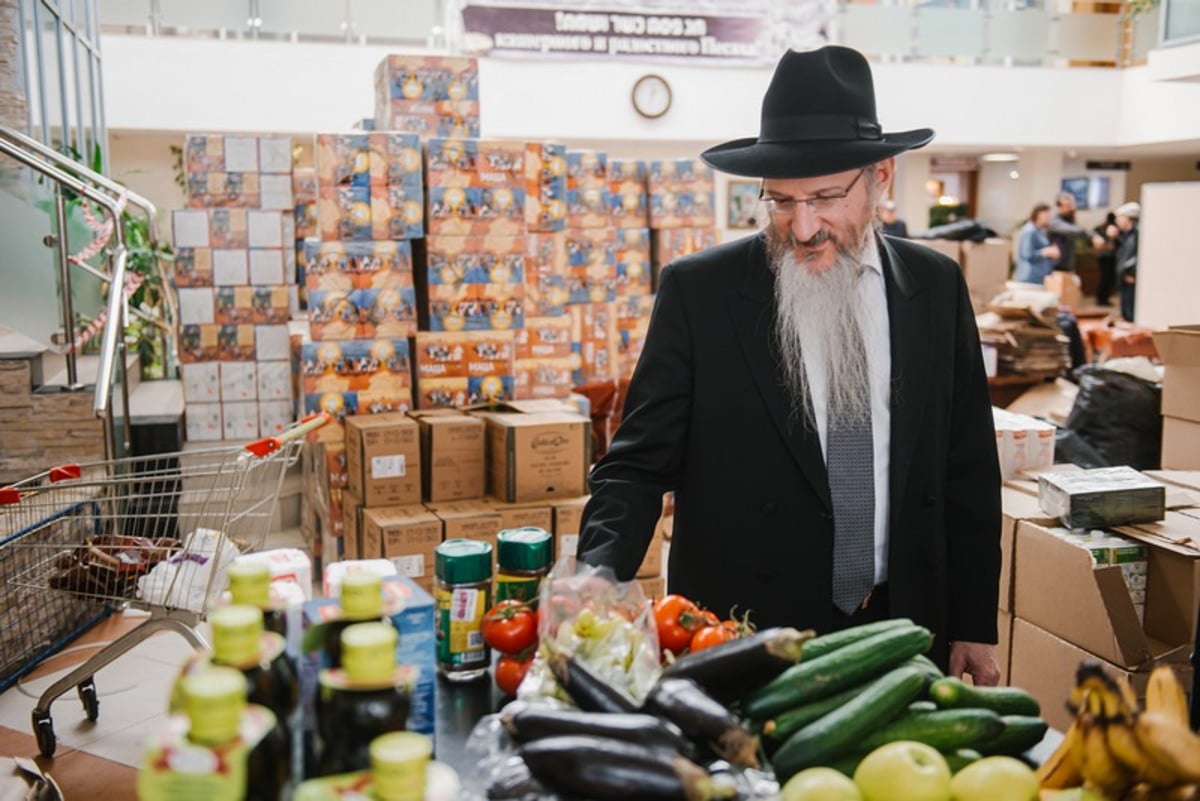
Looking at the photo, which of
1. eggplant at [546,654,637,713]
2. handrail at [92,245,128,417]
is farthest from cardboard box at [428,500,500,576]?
eggplant at [546,654,637,713]

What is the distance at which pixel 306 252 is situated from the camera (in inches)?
177

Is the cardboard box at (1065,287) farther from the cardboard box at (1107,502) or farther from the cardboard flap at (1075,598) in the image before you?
the cardboard flap at (1075,598)

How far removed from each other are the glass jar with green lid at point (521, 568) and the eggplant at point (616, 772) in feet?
1.81

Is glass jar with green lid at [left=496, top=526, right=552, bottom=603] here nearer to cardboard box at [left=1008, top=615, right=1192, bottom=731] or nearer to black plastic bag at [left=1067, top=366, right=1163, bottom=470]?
cardboard box at [left=1008, top=615, right=1192, bottom=731]

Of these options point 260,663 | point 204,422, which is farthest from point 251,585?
point 204,422

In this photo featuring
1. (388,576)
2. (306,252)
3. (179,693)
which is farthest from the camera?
(306,252)

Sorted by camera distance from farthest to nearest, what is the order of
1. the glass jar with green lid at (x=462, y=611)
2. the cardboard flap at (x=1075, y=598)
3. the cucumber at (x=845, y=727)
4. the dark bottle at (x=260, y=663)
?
the cardboard flap at (x=1075, y=598)
the glass jar with green lid at (x=462, y=611)
the cucumber at (x=845, y=727)
the dark bottle at (x=260, y=663)

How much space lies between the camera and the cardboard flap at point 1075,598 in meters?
2.65

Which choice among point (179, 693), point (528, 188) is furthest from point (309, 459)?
point (179, 693)

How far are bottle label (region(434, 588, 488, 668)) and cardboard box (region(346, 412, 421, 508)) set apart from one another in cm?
255

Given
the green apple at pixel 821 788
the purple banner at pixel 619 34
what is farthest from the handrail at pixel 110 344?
the purple banner at pixel 619 34

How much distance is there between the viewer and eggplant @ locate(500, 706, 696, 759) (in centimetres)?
109

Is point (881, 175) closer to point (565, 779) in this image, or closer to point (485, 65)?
point (565, 779)

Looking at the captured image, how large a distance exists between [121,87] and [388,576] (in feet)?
34.0
